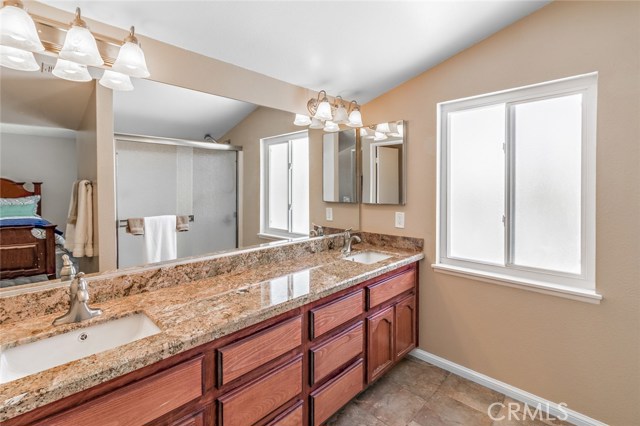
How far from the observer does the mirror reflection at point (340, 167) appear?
2.64 meters

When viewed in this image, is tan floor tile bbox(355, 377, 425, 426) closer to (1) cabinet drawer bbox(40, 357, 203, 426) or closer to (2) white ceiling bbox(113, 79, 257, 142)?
(1) cabinet drawer bbox(40, 357, 203, 426)

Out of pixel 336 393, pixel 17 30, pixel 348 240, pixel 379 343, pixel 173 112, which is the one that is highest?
pixel 17 30

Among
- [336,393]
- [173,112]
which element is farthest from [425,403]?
[173,112]

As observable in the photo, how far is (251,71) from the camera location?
2.03 m

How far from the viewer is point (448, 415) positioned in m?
1.89

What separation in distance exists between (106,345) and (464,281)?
216 cm

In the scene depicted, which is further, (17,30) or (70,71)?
(70,71)

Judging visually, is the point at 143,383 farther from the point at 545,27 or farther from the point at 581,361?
the point at 545,27

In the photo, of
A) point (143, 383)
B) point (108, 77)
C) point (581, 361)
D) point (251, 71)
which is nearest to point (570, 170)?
point (581, 361)

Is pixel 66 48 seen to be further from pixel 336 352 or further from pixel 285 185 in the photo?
pixel 336 352

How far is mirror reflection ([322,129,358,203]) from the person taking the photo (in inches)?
104

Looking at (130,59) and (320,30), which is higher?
(320,30)

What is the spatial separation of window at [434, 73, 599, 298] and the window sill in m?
0.01

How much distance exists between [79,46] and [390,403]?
248 cm
